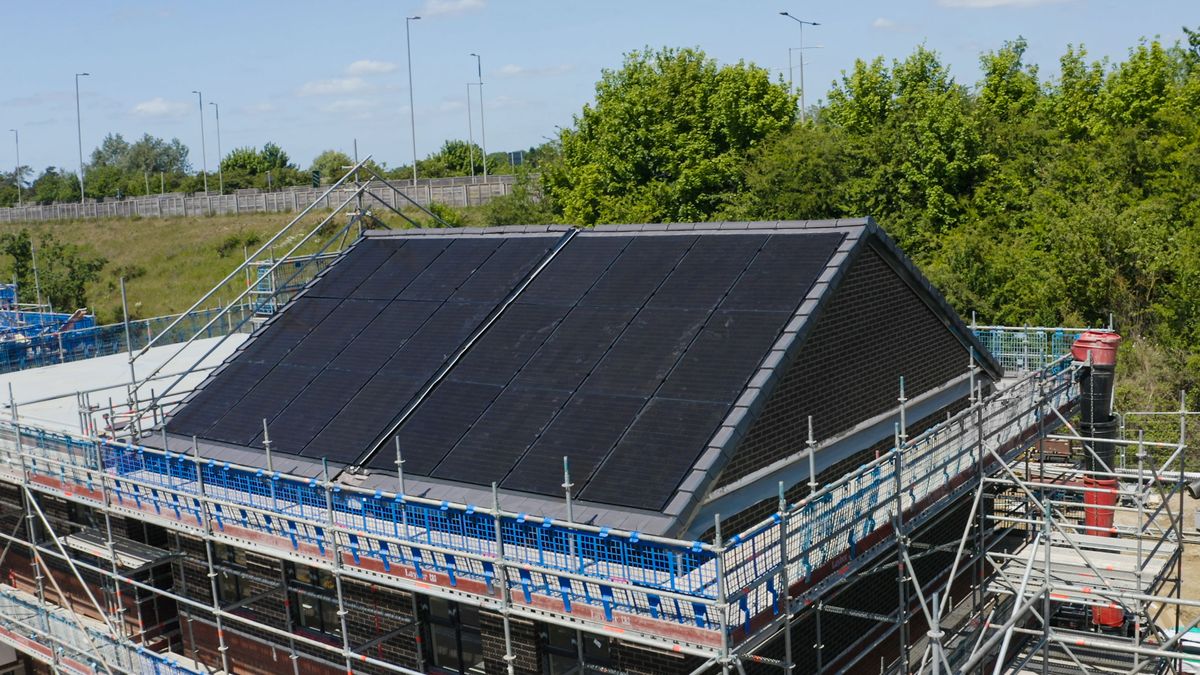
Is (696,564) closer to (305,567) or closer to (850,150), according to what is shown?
(305,567)

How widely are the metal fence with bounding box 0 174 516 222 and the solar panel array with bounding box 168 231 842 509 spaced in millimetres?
51115

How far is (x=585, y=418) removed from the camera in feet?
42.3

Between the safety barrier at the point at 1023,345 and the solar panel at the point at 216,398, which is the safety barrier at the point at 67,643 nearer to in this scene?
the solar panel at the point at 216,398

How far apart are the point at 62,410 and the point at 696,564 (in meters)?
18.0

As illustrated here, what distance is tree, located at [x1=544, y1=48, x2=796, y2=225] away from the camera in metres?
50.2

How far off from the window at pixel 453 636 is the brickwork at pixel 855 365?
12.7 feet

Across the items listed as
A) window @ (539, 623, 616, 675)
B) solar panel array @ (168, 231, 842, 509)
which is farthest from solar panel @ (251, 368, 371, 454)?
window @ (539, 623, 616, 675)

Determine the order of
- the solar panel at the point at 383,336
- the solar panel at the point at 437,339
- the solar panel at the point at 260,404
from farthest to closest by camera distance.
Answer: the solar panel at the point at 383,336
the solar panel at the point at 260,404
the solar panel at the point at 437,339

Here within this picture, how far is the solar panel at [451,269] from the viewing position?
17.2 m

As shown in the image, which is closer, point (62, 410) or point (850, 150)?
point (62, 410)

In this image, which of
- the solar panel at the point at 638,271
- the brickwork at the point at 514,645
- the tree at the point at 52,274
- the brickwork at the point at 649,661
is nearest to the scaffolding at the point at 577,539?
the brickwork at the point at 649,661

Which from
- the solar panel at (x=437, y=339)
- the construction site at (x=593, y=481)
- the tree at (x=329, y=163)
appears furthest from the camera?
the tree at (x=329, y=163)

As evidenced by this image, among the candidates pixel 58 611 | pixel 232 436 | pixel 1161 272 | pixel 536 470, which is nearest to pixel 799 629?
pixel 536 470

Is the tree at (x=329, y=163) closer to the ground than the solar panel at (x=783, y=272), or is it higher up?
higher up
